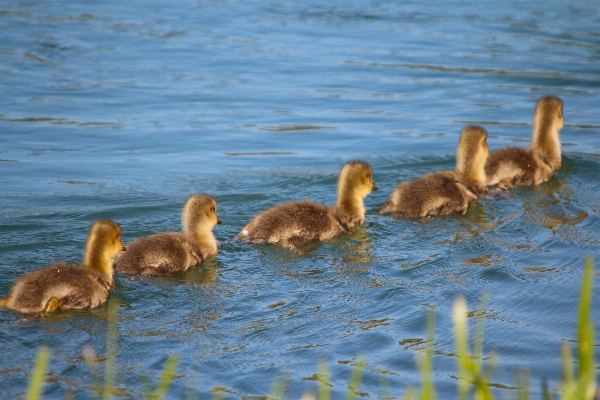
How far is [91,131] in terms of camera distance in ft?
37.9

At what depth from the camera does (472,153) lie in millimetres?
8820

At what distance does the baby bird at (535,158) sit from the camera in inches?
365

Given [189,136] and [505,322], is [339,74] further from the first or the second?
[505,322]

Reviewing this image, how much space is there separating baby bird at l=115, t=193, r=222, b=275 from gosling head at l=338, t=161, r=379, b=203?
1351 millimetres

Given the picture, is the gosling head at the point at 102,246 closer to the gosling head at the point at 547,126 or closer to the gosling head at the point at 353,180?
the gosling head at the point at 353,180

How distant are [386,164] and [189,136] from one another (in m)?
2.89

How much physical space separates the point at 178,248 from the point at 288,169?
3.64m

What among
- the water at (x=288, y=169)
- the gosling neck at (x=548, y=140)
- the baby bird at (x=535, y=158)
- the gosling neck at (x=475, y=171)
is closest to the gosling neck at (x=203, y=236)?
the water at (x=288, y=169)

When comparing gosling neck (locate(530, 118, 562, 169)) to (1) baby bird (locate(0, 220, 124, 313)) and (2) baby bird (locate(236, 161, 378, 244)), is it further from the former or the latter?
(1) baby bird (locate(0, 220, 124, 313))

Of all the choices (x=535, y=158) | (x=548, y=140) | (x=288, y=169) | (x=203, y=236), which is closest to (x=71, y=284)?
(x=203, y=236)

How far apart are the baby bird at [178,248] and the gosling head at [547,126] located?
437 cm

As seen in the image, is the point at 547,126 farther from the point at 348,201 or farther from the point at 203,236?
the point at 203,236

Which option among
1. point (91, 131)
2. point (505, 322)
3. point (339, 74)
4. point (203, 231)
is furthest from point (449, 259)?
point (339, 74)

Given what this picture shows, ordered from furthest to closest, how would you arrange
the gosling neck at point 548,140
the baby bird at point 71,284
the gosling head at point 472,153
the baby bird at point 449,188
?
1. the gosling neck at point 548,140
2. the gosling head at point 472,153
3. the baby bird at point 449,188
4. the baby bird at point 71,284
